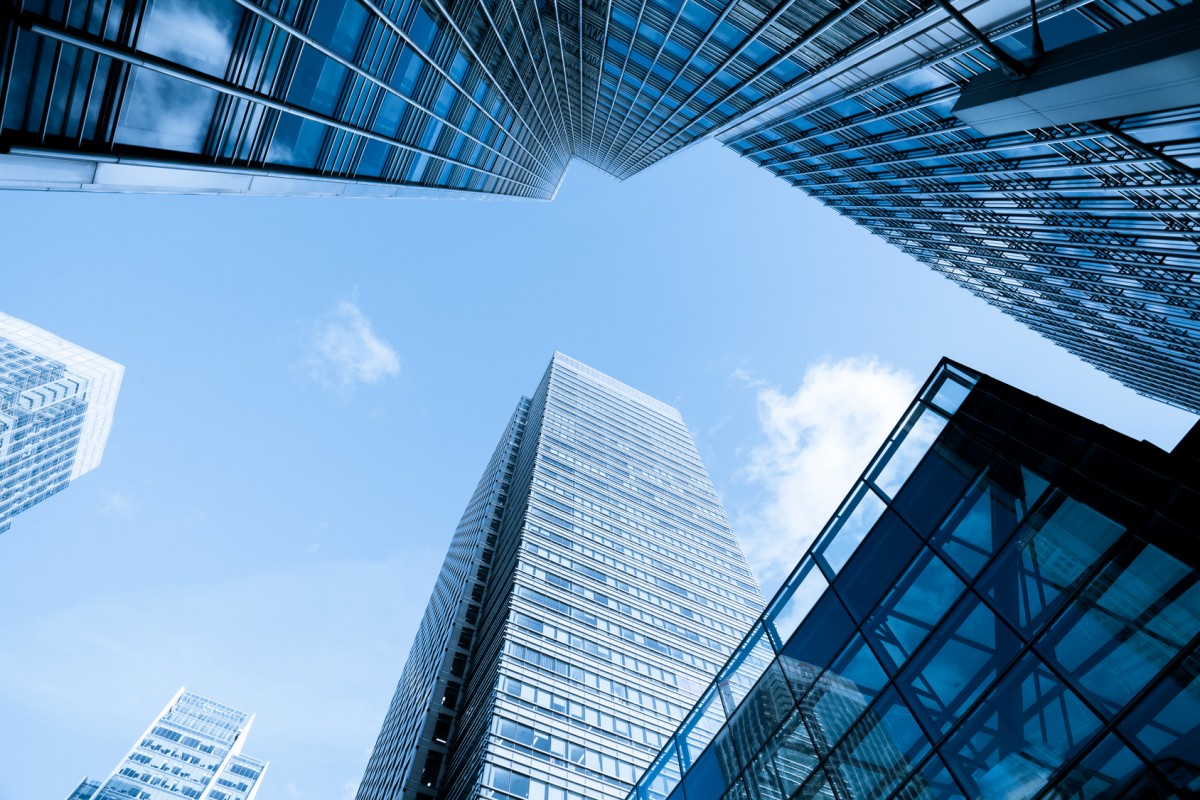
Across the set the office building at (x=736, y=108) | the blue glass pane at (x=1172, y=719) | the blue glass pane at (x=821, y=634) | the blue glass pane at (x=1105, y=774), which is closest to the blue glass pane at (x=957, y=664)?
the blue glass pane at (x=1105, y=774)

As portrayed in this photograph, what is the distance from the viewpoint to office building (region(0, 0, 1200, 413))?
10781mm

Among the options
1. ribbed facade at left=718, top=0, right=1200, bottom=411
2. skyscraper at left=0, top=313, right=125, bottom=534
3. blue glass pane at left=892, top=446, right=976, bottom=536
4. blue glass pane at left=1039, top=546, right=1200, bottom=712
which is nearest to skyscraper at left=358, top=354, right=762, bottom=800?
blue glass pane at left=892, top=446, right=976, bottom=536

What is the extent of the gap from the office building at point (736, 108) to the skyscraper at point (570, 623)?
32.5 metres

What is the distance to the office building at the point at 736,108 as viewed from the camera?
10781 millimetres

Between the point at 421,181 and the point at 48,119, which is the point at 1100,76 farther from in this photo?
the point at 421,181

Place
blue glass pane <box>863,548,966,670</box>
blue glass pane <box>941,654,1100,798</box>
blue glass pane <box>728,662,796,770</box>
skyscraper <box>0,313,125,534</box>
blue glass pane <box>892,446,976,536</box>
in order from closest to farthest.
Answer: blue glass pane <box>941,654,1100,798</box>, blue glass pane <box>863,548,966,670</box>, blue glass pane <box>892,446,976,536</box>, blue glass pane <box>728,662,796,770</box>, skyscraper <box>0,313,125,534</box>

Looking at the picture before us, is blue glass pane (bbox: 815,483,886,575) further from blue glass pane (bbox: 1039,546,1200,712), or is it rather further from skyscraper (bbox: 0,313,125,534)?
skyscraper (bbox: 0,313,125,534)

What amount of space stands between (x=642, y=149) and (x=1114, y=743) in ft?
212

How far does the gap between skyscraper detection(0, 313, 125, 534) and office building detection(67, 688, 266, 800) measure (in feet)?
203

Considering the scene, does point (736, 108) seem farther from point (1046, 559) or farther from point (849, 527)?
point (1046, 559)

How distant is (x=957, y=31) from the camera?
20.8 meters

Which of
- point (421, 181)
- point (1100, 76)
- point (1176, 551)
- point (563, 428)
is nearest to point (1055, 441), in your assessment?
point (1176, 551)

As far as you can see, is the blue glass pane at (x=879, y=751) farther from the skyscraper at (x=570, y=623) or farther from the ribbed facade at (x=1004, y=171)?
the skyscraper at (x=570, y=623)

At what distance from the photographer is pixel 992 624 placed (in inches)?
376
